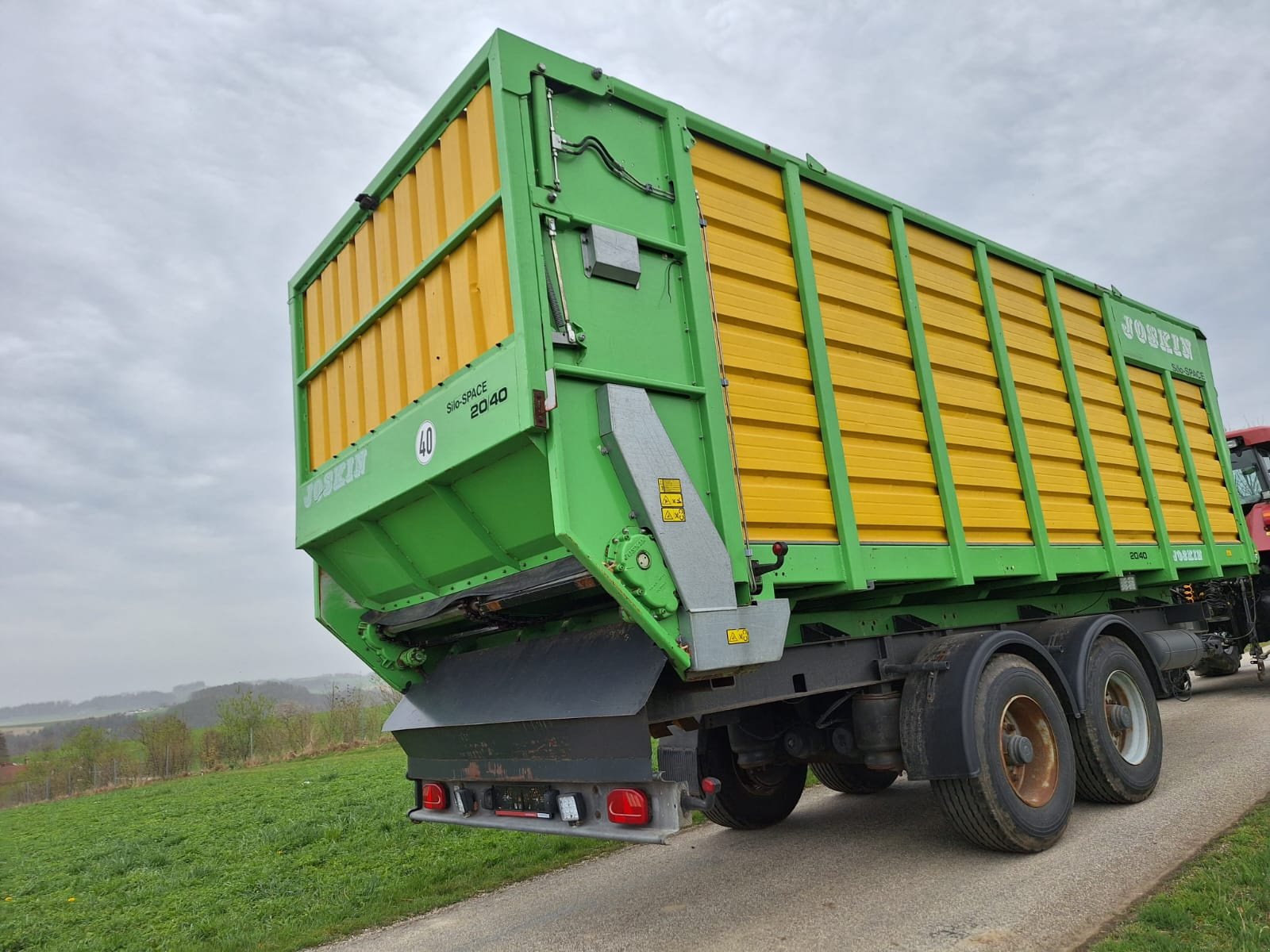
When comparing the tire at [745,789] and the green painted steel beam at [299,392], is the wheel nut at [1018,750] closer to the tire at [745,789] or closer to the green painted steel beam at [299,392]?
the tire at [745,789]

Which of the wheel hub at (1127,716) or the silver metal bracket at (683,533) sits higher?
the silver metal bracket at (683,533)

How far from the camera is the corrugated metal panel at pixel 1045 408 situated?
5.69 meters

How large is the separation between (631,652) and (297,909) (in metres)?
3.44

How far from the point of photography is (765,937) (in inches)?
150

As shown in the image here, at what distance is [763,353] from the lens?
4.13m

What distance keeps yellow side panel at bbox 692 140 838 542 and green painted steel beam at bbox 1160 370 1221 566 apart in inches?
203

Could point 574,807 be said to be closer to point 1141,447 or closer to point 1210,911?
point 1210,911

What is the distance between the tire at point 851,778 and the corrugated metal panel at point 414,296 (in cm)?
445

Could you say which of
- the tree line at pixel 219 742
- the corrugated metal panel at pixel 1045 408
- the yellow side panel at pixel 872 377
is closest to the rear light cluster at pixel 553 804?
the yellow side panel at pixel 872 377

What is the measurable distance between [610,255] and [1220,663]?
1068cm

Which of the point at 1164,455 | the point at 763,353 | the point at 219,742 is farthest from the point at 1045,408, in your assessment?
the point at 219,742

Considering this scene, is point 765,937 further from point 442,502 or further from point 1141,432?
point 1141,432

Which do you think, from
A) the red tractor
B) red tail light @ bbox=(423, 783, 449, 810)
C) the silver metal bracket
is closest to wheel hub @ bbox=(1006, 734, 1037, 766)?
the silver metal bracket

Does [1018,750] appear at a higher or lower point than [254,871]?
higher
